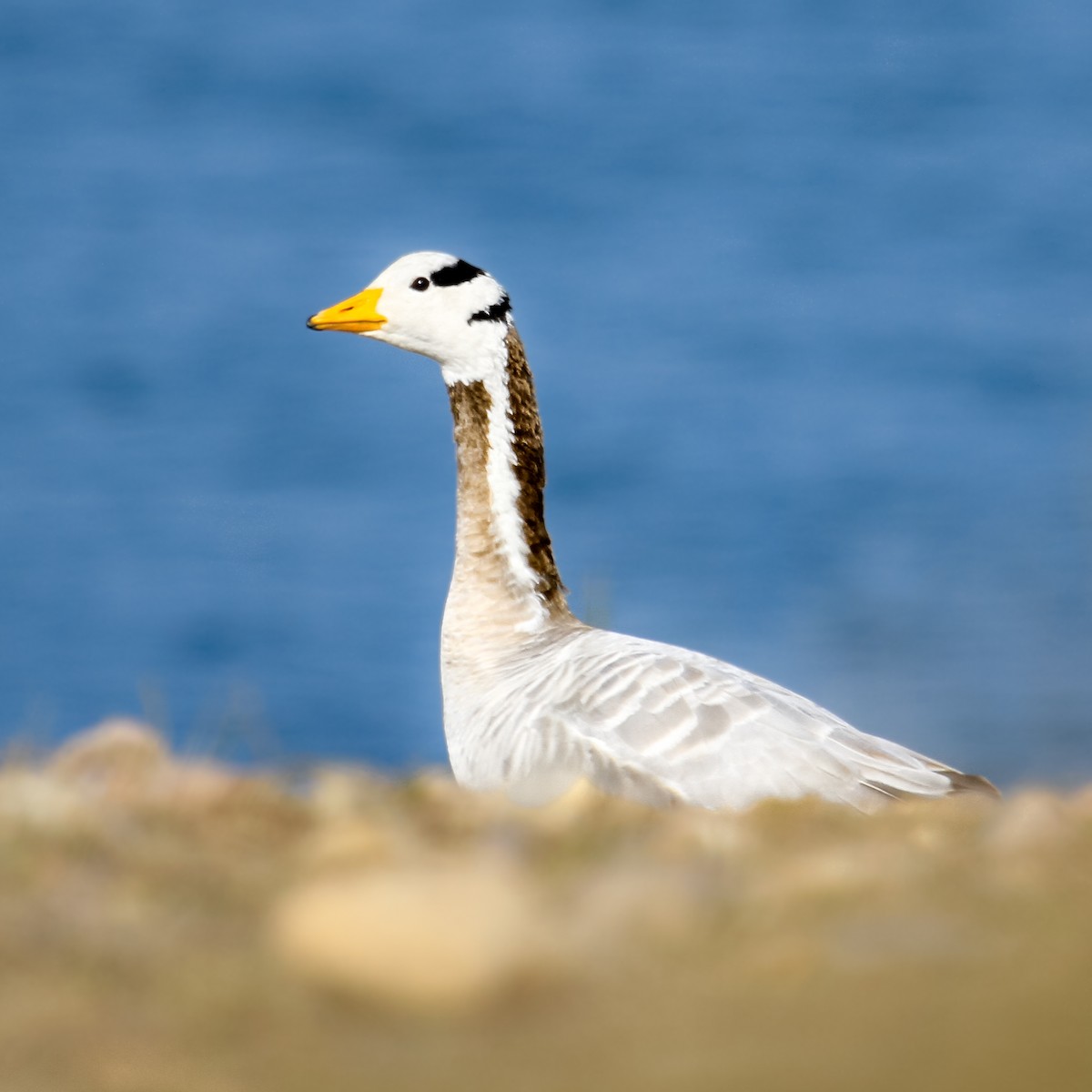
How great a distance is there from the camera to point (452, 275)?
24.7 ft

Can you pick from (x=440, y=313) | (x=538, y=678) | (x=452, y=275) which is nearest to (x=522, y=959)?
(x=538, y=678)

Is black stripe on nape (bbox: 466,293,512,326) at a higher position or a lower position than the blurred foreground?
higher

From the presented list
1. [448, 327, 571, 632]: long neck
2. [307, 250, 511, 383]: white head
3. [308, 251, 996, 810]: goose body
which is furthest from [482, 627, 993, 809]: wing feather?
[307, 250, 511, 383]: white head

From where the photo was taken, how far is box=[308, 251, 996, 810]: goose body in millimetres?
5652

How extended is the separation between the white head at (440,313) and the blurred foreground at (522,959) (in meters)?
3.59

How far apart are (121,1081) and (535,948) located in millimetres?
721

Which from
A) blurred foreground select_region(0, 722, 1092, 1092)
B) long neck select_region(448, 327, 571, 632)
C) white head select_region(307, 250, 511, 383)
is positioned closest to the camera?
blurred foreground select_region(0, 722, 1092, 1092)

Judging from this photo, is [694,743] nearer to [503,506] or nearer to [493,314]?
[503,506]

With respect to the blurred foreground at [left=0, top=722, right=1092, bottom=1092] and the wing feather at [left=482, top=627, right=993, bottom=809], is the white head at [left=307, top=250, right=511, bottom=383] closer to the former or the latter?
the wing feather at [left=482, top=627, right=993, bottom=809]

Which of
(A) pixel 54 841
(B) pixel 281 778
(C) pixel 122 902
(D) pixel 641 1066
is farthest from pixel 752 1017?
(B) pixel 281 778

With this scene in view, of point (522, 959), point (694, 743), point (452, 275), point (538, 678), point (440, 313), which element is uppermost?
point (452, 275)

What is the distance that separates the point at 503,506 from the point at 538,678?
3.96ft

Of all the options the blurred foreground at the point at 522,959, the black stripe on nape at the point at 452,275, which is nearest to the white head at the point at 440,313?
the black stripe on nape at the point at 452,275

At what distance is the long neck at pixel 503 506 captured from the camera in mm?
7184
